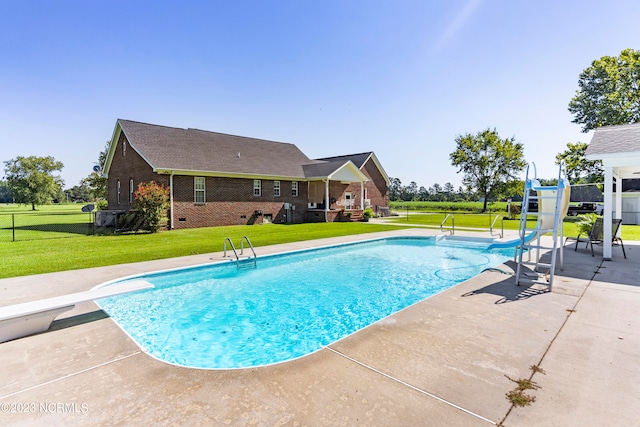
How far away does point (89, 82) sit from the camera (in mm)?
16938

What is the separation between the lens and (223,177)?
2038 centimetres

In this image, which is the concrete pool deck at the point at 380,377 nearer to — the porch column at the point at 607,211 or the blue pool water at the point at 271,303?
the blue pool water at the point at 271,303

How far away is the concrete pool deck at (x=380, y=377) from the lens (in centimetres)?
255

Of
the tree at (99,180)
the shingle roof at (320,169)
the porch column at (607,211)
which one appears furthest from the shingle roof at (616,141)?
the tree at (99,180)

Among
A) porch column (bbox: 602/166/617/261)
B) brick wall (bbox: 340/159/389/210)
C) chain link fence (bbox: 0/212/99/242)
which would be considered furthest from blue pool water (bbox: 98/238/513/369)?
brick wall (bbox: 340/159/389/210)

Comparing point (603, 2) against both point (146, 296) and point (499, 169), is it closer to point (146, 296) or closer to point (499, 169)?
point (146, 296)

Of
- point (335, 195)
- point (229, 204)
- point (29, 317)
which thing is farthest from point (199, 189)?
point (29, 317)

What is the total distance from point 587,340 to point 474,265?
6.70 metres

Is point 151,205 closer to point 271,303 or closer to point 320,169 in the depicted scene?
point 271,303

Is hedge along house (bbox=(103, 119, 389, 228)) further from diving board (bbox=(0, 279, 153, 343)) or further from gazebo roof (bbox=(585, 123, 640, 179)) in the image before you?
→ gazebo roof (bbox=(585, 123, 640, 179))

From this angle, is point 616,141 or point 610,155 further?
point 616,141

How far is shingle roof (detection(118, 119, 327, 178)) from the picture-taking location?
19078 millimetres

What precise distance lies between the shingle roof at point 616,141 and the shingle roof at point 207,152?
18160 mm

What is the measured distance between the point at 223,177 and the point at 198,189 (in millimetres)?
1848
